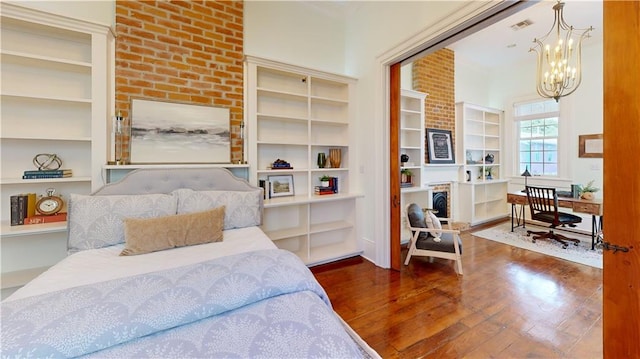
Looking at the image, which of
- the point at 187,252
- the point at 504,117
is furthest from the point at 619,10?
the point at 504,117

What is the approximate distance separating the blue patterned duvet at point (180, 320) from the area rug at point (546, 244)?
12.9 ft

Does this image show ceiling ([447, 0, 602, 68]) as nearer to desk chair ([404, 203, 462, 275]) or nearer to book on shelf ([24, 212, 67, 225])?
desk chair ([404, 203, 462, 275])

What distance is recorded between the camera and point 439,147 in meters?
4.48

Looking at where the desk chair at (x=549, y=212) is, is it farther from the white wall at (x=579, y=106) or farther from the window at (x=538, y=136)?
the window at (x=538, y=136)

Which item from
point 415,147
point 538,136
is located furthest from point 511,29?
point 538,136

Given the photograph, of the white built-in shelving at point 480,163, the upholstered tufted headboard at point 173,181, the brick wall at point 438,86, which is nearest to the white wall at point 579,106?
the white built-in shelving at point 480,163

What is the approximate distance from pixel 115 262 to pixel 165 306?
993 mm

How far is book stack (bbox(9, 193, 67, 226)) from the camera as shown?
1988 millimetres

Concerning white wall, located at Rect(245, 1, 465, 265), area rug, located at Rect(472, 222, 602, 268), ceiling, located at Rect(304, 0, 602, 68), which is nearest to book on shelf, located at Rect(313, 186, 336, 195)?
white wall, located at Rect(245, 1, 465, 265)

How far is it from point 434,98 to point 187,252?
4.44 meters

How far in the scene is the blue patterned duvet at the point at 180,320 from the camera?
0.81 meters

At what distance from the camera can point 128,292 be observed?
1.01 meters

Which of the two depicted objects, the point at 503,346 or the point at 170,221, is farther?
the point at 170,221

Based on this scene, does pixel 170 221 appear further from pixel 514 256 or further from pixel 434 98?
pixel 434 98
